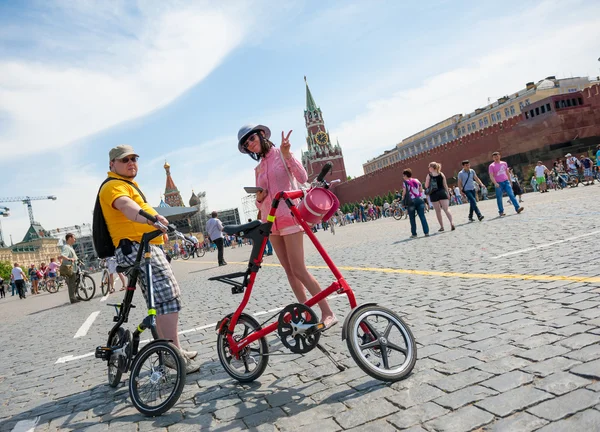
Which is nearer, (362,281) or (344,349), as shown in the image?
(344,349)

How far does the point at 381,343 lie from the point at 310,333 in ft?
1.35

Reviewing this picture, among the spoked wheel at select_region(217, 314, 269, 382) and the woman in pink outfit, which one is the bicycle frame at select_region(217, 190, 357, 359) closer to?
the spoked wheel at select_region(217, 314, 269, 382)

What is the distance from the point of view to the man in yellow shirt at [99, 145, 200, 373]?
3330 mm

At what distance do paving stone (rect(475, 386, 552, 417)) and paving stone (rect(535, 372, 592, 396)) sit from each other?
0.04 metres

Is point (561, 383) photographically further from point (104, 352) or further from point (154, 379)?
point (104, 352)

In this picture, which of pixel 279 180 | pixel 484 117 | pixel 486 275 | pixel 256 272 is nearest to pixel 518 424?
pixel 256 272

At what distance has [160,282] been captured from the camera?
3.35 meters

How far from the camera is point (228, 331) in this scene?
3.17 meters

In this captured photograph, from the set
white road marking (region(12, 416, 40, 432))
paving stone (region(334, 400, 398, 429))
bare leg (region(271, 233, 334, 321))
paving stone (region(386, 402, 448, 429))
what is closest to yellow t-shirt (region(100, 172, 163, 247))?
bare leg (region(271, 233, 334, 321))

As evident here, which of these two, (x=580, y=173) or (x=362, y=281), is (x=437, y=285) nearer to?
(x=362, y=281)

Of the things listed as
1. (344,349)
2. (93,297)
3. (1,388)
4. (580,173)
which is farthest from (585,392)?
(580,173)

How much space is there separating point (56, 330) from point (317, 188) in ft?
19.2

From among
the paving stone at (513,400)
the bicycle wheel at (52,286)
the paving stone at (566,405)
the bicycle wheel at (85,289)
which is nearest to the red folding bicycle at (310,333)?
the paving stone at (513,400)

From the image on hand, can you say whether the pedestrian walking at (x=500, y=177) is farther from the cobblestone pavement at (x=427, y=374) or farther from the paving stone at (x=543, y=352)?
the paving stone at (x=543, y=352)
